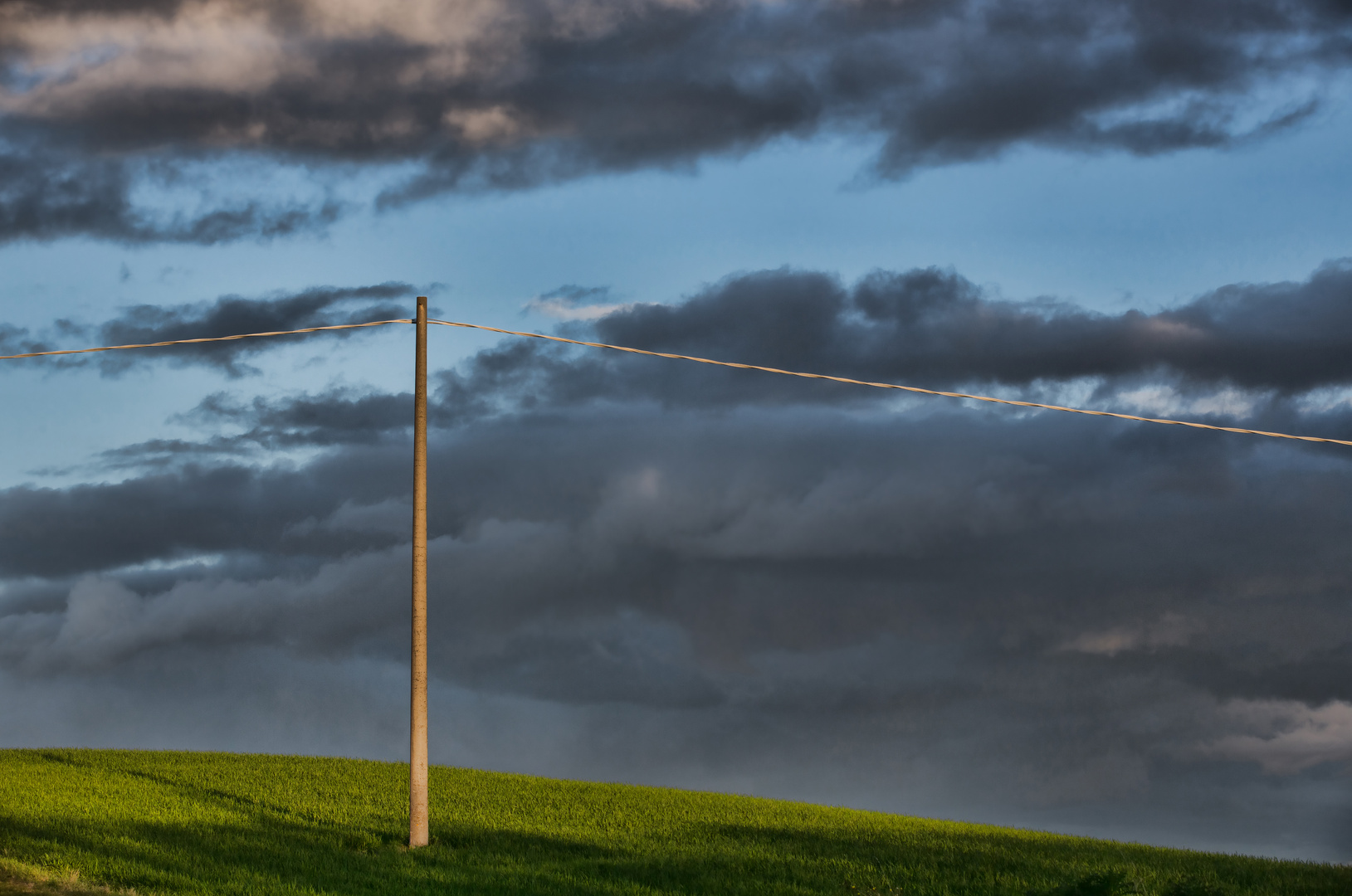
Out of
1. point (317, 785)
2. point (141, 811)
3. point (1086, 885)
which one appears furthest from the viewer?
point (317, 785)

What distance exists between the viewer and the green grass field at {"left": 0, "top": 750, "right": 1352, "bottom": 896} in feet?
50.7

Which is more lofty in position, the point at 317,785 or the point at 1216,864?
the point at 1216,864

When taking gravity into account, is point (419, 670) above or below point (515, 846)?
above

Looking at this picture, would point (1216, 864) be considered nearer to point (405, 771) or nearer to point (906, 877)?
point (906, 877)

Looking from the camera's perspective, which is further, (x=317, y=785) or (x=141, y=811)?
(x=317, y=785)

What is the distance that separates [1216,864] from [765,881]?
795 centimetres

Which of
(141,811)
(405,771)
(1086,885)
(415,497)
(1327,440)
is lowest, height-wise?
(405,771)

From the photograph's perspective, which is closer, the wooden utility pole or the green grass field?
the green grass field

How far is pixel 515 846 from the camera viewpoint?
18.7 metres

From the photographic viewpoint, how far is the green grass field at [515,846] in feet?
50.7

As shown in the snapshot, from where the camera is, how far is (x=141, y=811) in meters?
21.0

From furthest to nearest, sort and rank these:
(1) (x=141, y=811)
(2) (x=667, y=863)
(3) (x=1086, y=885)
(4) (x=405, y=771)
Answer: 1. (4) (x=405, y=771)
2. (1) (x=141, y=811)
3. (2) (x=667, y=863)
4. (3) (x=1086, y=885)

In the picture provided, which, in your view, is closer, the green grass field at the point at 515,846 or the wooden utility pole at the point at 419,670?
the green grass field at the point at 515,846

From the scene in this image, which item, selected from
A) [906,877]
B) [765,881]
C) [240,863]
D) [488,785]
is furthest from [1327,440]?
[488,785]
